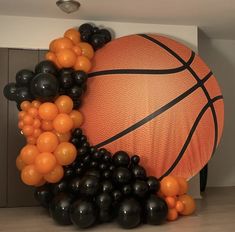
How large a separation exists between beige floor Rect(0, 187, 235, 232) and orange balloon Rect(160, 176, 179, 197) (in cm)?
22

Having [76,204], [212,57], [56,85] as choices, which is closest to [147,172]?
[76,204]

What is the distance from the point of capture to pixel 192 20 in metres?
3.43

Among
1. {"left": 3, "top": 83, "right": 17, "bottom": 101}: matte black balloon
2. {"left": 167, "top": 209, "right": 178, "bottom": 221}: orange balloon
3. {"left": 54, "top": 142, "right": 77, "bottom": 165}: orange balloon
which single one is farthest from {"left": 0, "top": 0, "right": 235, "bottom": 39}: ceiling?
{"left": 167, "top": 209, "right": 178, "bottom": 221}: orange balloon

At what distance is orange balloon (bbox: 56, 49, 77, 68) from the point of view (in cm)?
280

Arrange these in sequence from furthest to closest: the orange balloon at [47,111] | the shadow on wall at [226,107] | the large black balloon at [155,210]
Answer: the shadow on wall at [226,107] < the orange balloon at [47,111] < the large black balloon at [155,210]

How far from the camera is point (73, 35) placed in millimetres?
3057

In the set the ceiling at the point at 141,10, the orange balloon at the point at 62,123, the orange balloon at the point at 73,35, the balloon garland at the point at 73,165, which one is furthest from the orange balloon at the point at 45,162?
the ceiling at the point at 141,10

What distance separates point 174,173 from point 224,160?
65.2 inches

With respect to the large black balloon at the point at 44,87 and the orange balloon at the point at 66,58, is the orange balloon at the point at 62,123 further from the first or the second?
the orange balloon at the point at 66,58

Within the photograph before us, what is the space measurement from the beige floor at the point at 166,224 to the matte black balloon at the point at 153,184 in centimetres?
26

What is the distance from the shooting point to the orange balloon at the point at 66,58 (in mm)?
2797

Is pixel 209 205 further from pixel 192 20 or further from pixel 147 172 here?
pixel 192 20

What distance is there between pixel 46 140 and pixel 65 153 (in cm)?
17

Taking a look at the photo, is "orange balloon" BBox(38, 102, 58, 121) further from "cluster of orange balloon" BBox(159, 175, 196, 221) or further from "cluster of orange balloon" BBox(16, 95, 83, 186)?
"cluster of orange balloon" BBox(159, 175, 196, 221)
